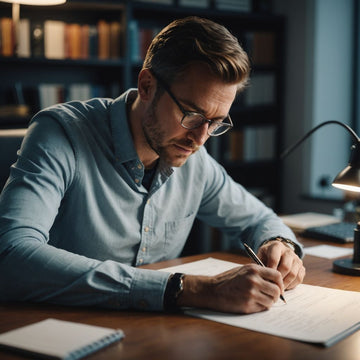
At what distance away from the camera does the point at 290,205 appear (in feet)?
14.2

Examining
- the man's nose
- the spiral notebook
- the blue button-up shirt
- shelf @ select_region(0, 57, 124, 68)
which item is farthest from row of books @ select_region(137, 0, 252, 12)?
the spiral notebook

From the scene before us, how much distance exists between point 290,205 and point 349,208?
2.03 m

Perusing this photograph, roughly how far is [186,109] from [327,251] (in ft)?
2.35

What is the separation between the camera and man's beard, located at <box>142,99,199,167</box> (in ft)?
4.66

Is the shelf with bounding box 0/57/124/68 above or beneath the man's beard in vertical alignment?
above

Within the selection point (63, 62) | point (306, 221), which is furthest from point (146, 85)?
point (63, 62)

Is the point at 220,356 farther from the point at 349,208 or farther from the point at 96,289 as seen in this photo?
the point at 349,208

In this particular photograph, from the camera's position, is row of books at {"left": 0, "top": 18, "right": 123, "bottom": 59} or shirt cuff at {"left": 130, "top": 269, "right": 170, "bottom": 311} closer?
shirt cuff at {"left": 130, "top": 269, "right": 170, "bottom": 311}

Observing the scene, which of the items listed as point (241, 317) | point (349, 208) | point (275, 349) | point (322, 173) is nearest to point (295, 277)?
point (241, 317)

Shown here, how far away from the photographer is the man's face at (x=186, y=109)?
52.6 inches

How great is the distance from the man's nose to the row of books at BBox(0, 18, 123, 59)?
2075mm

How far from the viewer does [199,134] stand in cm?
138

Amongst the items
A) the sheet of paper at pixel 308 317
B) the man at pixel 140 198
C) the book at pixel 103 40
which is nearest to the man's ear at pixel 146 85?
the man at pixel 140 198

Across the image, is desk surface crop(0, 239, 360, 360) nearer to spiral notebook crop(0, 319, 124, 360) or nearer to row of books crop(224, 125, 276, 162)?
spiral notebook crop(0, 319, 124, 360)
